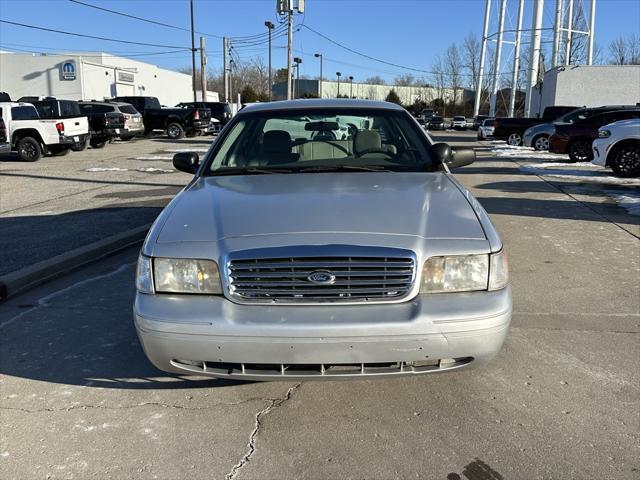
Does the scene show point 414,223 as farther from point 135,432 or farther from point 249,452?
point 135,432

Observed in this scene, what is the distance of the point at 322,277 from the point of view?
8.85 ft

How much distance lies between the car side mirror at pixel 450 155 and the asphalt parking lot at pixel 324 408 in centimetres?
132

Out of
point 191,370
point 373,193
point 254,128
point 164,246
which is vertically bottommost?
point 191,370

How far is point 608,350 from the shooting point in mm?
3908

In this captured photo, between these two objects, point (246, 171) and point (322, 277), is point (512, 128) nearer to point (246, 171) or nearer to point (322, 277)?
point (246, 171)

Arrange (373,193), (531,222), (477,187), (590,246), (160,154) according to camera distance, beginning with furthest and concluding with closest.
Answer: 1. (160,154)
2. (477,187)
3. (531,222)
4. (590,246)
5. (373,193)

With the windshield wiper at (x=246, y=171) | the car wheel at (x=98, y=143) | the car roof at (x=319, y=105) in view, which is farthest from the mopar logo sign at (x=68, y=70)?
the windshield wiper at (x=246, y=171)

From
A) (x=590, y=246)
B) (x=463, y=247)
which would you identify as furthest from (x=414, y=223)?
(x=590, y=246)

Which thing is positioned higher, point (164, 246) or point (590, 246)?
point (164, 246)

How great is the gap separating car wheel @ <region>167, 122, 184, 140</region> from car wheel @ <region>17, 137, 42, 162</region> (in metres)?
12.2

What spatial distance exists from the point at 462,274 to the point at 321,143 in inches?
82.0

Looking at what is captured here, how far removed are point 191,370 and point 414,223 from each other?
136 centimetres

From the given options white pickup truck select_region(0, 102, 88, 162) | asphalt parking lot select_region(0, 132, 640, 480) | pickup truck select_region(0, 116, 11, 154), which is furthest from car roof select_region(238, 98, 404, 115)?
white pickup truck select_region(0, 102, 88, 162)

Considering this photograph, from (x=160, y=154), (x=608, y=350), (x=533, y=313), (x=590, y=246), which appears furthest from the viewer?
(x=160, y=154)
